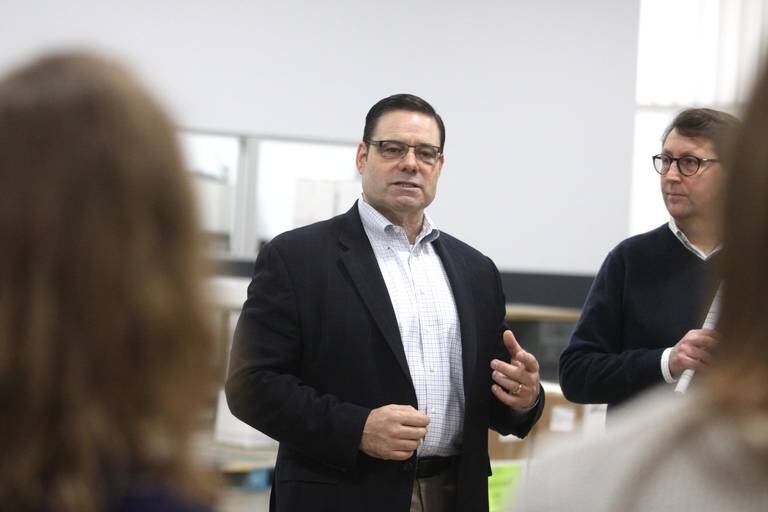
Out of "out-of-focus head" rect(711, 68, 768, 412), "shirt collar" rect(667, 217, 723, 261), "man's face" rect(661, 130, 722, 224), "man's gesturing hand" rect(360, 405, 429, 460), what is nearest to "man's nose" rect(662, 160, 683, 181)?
"man's face" rect(661, 130, 722, 224)

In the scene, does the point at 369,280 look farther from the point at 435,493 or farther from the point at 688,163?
the point at 688,163

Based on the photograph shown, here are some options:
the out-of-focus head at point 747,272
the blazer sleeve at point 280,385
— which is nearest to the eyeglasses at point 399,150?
the blazer sleeve at point 280,385

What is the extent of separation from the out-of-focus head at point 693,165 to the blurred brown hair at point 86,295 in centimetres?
196

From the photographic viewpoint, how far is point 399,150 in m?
2.74

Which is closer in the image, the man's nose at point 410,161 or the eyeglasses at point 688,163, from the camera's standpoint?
the eyeglasses at point 688,163

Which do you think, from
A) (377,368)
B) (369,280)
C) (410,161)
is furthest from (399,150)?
(377,368)

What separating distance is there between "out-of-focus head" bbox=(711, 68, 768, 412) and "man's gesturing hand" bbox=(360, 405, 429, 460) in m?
1.67

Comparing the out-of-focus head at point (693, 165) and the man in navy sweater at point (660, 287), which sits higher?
the out-of-focus head at point (693, 165)

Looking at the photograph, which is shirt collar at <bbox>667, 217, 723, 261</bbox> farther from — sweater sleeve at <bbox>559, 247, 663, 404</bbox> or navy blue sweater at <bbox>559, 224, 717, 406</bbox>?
sweater sleeve at <bbox>559, 247, 663, 404</bbox>

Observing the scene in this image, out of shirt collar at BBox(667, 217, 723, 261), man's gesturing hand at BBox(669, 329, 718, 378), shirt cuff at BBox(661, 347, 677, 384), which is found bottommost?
shirt cuff at BBox(661, 347, 677, 384)

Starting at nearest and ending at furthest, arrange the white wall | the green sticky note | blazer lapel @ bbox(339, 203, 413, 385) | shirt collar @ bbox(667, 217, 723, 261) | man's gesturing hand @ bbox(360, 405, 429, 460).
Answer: man's gesturing hand @ bbox(360, 405, 429, 460), blazer lapel @ bbox(339, 203, 413, 385), shirt collar @ bbox(667, 217, 723, 261), the green sticky note, the white wall

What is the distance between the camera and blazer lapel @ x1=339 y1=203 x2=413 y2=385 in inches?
96.1

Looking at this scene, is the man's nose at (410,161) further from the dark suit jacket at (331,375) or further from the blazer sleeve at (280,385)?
the blazer sleeve at (280,385)

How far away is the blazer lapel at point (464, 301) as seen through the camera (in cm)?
254
